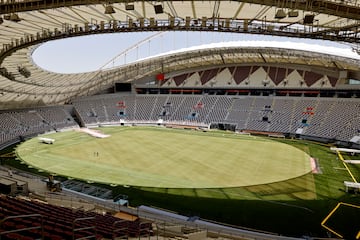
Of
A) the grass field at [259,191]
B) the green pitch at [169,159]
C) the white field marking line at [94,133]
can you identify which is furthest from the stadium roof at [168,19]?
the white field marking line at [94,133]

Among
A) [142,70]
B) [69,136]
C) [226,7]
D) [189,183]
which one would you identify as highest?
[226,7]

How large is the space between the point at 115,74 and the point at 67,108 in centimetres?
1314

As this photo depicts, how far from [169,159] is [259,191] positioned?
40.6 ft

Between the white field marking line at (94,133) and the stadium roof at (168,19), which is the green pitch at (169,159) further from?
the stadium roof at (168,19)

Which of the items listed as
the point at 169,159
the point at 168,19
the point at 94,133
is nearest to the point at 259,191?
the point at 169,159

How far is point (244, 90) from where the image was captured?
6844 cm

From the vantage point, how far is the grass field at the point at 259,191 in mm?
19625

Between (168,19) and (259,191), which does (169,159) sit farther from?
(168,19)

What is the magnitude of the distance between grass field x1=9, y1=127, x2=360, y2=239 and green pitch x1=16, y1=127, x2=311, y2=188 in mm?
123

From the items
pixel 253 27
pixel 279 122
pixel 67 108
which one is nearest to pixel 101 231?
pixel 253 27

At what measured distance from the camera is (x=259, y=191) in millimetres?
24609

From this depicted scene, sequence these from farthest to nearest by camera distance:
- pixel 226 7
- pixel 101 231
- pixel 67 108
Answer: pixel 67 108 → pixel 226 7 → pixel 101 231

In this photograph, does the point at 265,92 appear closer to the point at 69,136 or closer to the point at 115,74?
the point at 115,74

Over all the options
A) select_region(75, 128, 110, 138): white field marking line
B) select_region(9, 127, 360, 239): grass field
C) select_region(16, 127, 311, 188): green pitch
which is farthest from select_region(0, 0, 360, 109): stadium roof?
select_region(75, 128, 110, 138): white field marking line
